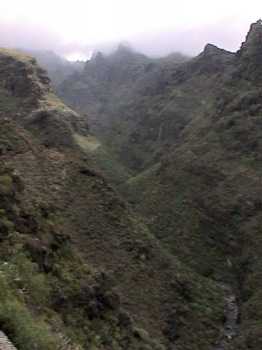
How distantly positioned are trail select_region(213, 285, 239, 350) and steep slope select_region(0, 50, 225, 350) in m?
1.06

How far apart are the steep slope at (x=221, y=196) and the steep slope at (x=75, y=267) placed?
7.46 metres

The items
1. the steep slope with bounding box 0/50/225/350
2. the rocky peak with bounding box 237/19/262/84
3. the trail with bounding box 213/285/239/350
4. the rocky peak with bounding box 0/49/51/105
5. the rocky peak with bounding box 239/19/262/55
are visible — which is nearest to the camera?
the steep slope with bounding box 0/50/225/350

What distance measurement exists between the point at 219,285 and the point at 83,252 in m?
34.8

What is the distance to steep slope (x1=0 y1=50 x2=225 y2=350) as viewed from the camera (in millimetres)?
28766


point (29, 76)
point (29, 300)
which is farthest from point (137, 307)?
point (29, 76)

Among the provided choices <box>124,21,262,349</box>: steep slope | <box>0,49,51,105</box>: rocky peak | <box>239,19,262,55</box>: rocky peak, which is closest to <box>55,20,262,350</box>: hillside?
<box>124,21,262,349</box>: steep slope

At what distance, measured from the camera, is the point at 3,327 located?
17.4 m

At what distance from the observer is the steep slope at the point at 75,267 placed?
1133 inches

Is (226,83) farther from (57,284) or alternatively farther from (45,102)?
(57,284)

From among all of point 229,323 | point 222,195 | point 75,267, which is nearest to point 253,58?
point 222,195

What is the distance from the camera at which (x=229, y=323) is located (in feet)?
258

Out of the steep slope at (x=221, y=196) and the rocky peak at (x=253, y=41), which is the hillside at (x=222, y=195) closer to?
the steep slope at (x=221, y=196)

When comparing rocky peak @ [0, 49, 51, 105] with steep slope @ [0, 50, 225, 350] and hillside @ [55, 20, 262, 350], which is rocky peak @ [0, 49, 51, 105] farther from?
hillside @ [55, 20, 262, 350]

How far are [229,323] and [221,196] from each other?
3676 cm
